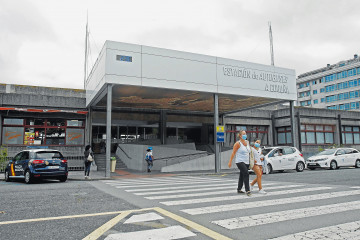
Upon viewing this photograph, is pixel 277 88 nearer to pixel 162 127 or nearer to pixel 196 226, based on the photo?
pixel 162 127

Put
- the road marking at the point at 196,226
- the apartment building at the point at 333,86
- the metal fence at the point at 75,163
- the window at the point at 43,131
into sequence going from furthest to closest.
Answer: the apartment building at the point at 333,86
the window at the point at 43,131
the metal fence at the point at 75,163
the road marking at the point at 196,226

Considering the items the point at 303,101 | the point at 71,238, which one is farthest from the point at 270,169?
the point at 303,101

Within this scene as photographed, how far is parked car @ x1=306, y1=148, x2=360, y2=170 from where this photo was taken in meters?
18.3

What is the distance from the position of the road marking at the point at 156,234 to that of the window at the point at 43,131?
2037 cm

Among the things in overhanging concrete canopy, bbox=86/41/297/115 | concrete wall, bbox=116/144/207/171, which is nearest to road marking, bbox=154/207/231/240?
overhanging concrete canopy, bbox=86/41/297/115

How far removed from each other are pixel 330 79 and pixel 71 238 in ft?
264

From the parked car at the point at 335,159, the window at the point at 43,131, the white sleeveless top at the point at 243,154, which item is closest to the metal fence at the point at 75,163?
the window at the point at 43,131

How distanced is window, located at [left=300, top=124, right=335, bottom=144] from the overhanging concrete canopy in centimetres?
1183

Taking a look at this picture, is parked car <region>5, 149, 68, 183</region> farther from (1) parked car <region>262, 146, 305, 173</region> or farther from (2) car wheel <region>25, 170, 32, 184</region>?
(1) parked car <region>262, 146, 305, 173</region>

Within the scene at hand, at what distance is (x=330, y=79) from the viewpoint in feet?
238

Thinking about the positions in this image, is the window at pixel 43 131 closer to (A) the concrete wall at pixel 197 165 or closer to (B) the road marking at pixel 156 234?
(A) the concrete wall at pixel 197 165

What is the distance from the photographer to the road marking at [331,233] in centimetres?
401

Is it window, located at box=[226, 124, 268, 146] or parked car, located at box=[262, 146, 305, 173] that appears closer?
parked car, located at box=[262, 146, 305, 173]

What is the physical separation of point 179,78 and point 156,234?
1359 cm
